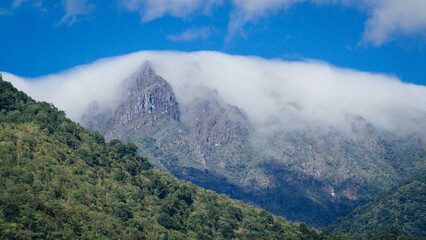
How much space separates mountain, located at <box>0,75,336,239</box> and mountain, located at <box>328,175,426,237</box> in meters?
66.7

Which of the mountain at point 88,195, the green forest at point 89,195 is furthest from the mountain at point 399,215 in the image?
the mountain at point 88,195

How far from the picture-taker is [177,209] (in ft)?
359

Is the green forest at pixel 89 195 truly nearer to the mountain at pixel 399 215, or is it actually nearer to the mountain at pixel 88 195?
the mountain at pixel 88 195

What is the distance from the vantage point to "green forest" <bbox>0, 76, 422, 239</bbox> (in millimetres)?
68938

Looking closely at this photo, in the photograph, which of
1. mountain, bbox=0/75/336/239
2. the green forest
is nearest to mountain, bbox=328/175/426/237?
the green forest

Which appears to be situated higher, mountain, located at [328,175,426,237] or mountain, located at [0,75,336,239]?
mountain, located at [328,175,426,237]

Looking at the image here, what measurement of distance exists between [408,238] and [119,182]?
76842mm

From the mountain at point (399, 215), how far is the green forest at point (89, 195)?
5411 centimetres

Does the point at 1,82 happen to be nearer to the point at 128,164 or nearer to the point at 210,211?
the point at 128,164

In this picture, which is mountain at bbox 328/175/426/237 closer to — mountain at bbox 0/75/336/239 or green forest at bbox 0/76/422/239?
green forest at bbox 0/76/422/239

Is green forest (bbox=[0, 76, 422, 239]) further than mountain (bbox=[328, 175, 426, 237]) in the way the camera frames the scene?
No

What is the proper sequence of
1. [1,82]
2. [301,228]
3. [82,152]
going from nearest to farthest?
1. [82,152]
2. [1,82]
3. [301,228]

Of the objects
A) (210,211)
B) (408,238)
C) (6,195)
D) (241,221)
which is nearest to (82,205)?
(6,195)

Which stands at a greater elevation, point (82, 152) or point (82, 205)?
point (82, 152)
